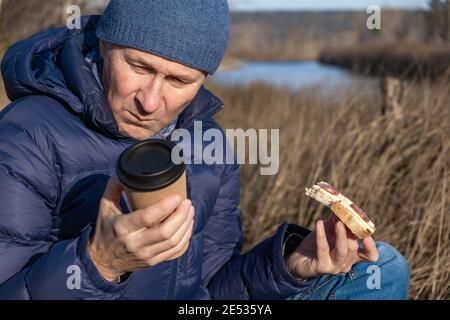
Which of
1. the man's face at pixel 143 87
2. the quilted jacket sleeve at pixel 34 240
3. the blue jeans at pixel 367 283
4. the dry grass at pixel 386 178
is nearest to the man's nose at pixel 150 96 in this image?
the man's face at pixel 143 87

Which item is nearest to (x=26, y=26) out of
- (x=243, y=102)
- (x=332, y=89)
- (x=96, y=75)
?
(x=332, y=89)

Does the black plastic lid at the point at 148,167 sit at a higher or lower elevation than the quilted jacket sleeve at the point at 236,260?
higher

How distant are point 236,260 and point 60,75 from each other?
0.72 metres

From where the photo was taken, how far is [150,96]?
1.28 meters

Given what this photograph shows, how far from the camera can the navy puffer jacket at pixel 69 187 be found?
112 centimetres

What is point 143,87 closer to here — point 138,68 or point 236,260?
point 138,68

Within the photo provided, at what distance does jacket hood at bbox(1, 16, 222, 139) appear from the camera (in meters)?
1.30

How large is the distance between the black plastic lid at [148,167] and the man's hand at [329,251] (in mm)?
456

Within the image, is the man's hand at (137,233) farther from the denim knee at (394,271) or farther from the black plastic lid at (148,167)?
the denim knee at (394,271)

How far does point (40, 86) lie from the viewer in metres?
1.31

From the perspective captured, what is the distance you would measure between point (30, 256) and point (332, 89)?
395 centimetres

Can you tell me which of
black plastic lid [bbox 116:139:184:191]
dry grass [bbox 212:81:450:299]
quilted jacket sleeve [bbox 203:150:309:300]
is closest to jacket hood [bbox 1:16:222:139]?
black plastic lid [bbox 116:139:184:191]

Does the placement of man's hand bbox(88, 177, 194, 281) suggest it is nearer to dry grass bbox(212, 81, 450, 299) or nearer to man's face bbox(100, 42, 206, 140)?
man's face bbox(100, 42, 206, 140)
